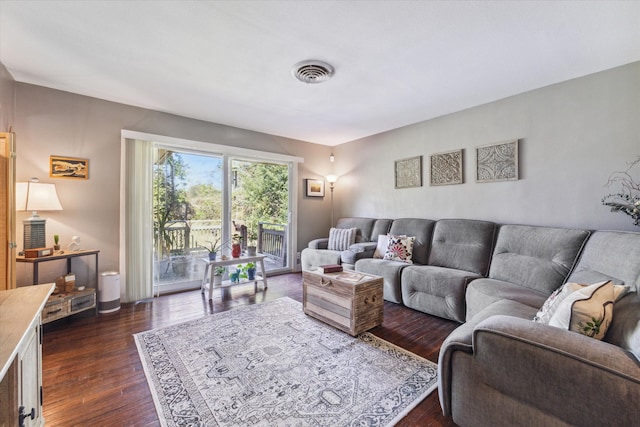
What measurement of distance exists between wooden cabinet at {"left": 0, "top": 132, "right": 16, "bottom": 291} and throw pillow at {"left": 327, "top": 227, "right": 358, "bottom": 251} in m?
3.45

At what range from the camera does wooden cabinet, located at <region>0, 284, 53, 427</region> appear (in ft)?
3.03

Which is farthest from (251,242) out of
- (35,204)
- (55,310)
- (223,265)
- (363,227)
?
(35,204)

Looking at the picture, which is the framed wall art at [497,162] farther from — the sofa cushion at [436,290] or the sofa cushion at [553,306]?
the sofa cushion at [553,306]

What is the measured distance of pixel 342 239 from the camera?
4.31 m

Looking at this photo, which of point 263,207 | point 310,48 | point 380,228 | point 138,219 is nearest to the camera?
point 310,48

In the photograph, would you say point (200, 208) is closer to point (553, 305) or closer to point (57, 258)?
point (57, 258)

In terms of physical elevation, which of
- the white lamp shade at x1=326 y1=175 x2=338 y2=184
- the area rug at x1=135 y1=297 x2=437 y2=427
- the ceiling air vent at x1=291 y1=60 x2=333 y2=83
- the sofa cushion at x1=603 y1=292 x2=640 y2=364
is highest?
the ceiling air vent at x1=291 y1=60 x2=333 y2=83

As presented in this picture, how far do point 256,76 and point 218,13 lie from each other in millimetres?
842

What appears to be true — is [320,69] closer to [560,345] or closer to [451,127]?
[451,127]

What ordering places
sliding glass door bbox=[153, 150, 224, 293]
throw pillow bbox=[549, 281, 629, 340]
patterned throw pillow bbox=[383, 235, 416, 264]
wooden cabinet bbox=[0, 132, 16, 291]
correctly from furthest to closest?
sliding glass door bbox=[153, 150, 224, 293] → patterned throw pillow bbox=[383, 235, 416, 264] → wooden cabinet bbox=[0, 132, 16, 291] → throw pillow bbox=[549, 281, 629, 340]

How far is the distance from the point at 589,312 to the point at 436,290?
5.26 ft

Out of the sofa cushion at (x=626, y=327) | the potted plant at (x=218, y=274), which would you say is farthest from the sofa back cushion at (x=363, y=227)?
the sofa cushion at (x=626, y=327)

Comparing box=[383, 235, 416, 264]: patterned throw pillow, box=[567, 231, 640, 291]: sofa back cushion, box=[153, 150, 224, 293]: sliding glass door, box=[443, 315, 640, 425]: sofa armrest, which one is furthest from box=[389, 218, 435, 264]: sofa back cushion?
box=[153, 150, 224, 293]: sliding glass door

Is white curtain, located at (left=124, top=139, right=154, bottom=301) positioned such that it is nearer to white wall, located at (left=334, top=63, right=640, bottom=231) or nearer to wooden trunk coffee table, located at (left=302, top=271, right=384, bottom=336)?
wooden trunk coffee table, located at (left=302, top=271, right=384, bottom=336)
